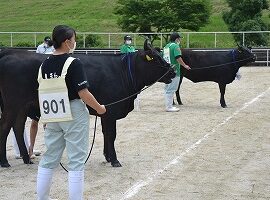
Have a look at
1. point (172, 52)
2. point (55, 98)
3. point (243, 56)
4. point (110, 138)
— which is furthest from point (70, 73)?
point (243, 56)

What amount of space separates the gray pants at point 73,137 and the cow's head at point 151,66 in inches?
143

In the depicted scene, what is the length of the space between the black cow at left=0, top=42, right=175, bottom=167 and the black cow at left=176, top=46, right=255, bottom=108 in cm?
713

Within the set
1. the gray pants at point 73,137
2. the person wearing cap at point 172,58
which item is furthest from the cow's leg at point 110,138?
the person wearing cap at point 172,58

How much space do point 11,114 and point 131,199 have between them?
112 inches

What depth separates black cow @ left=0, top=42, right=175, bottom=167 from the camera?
30.9 ft

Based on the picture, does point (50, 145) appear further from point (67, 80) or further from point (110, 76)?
point (110, 76)

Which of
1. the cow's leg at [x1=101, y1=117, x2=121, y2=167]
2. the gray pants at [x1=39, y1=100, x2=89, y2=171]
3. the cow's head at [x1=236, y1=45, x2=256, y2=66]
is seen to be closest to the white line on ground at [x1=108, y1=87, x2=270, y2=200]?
the cow's leg at [x1=101, y1=117, x2=121, y2=167]

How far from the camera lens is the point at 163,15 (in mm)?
46344

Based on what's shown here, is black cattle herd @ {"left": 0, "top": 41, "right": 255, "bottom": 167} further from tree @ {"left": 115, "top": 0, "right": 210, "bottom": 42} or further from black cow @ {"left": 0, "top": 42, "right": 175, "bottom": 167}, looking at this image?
tree @ {"left": 115, "top": 0, "right": 210, "bottom": 42}

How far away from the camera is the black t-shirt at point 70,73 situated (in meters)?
6.43

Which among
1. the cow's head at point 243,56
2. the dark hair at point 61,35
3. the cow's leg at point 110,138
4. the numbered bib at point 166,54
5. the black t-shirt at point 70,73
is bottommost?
the cow's leg at point 110,138

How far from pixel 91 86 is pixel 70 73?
311cm

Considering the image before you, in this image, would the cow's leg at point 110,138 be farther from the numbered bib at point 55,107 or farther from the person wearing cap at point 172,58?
the person wearing cap at point 172,58

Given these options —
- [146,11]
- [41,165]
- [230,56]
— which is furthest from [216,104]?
[146,11]
